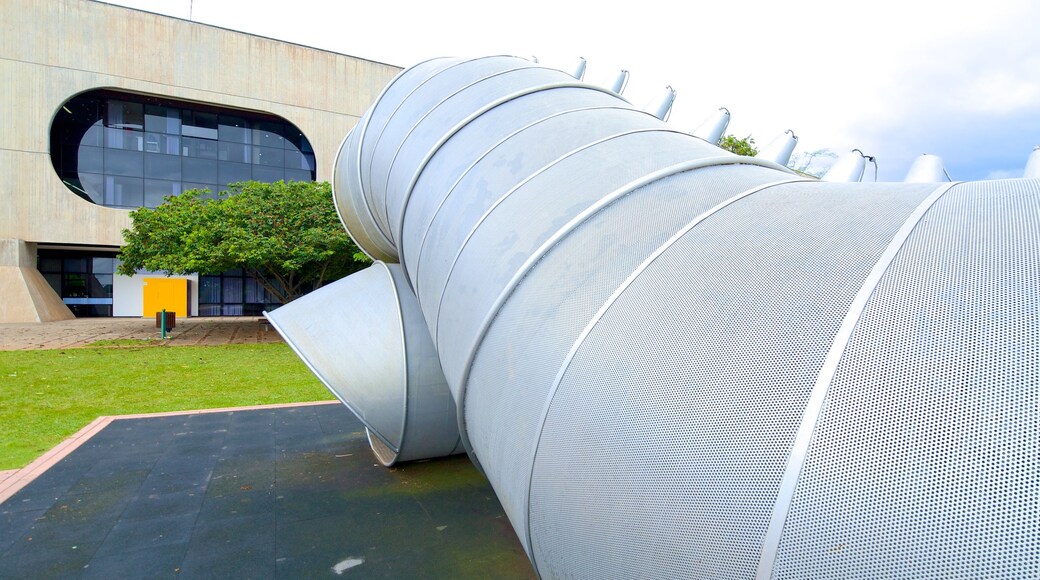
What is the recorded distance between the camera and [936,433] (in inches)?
61.2

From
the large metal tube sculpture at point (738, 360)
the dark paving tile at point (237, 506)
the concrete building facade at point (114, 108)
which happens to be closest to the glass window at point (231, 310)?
the concrete building facade at point (114, 108)

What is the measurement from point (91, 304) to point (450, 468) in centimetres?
3773

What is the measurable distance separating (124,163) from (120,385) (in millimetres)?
25850

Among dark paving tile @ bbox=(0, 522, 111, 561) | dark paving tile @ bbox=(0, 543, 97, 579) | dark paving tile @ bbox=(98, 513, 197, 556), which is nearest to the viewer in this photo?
dark paving tile @ bbox=(0, 543, 97, 579)

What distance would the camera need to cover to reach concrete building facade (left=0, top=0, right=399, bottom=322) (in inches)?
1142

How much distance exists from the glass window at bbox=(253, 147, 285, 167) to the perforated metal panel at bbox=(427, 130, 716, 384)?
119 ft

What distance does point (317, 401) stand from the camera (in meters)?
11.7

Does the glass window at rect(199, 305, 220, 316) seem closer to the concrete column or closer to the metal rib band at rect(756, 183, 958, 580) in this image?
the concrete column

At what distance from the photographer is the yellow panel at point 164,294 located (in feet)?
72.0

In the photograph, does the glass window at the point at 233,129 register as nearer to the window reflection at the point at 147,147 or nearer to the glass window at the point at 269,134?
the window reflection at the point at 147,147

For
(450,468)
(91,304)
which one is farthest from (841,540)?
(91,304)

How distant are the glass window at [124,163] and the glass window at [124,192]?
1.21ft

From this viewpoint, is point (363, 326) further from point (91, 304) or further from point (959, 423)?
point (91, 304)

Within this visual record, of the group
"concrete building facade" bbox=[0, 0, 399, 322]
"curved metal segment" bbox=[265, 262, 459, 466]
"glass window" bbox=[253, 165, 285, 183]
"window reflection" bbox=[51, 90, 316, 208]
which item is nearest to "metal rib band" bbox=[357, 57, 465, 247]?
"curved metal segment" bbox=[265, 262, 459, 466]
